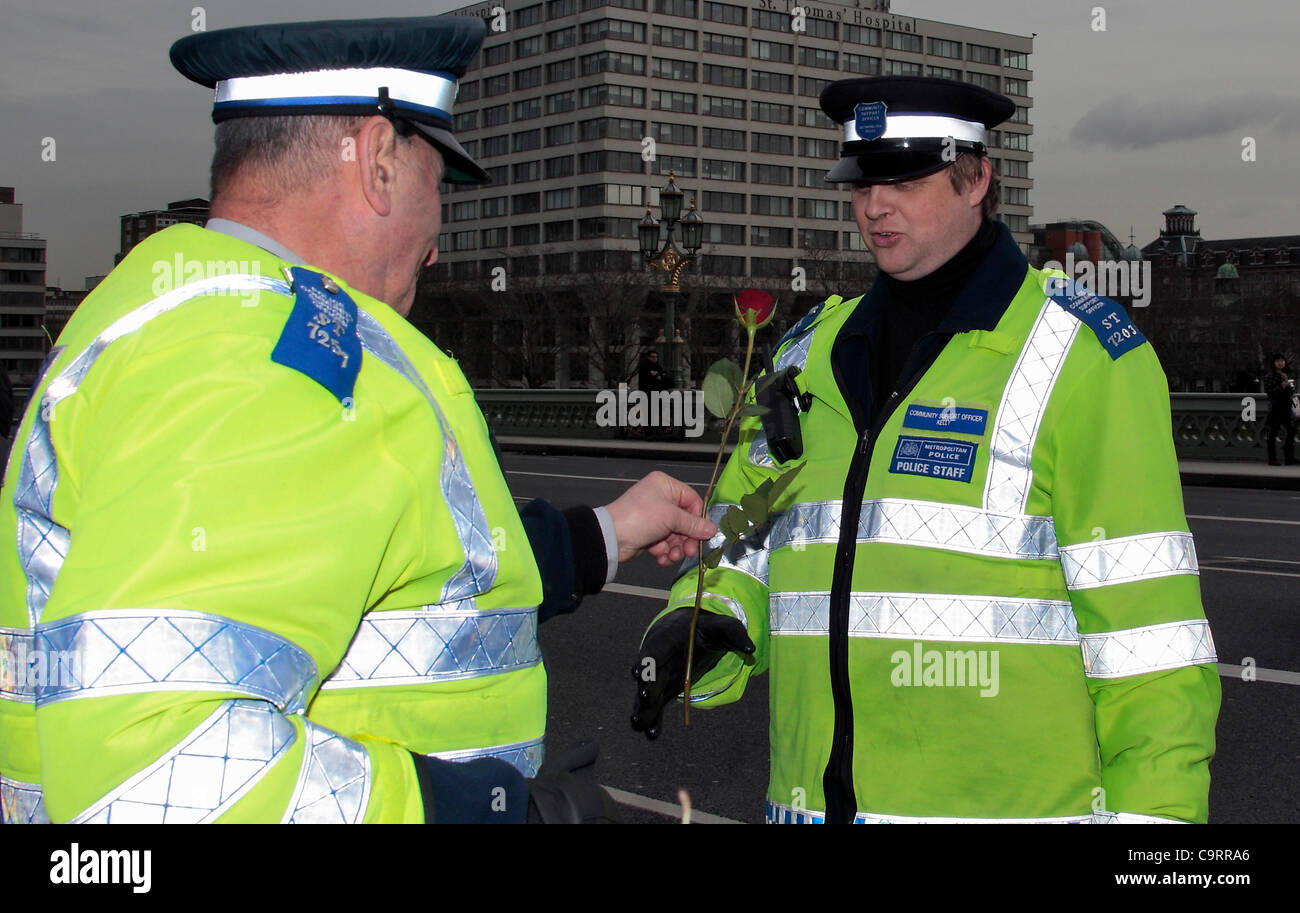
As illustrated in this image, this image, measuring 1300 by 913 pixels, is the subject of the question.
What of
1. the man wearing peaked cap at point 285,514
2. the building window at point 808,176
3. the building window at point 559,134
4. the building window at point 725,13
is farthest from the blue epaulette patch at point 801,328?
the building window at point 808,176

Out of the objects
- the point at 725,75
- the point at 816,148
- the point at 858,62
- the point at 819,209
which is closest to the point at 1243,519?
the point at 725,75

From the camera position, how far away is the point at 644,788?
4.96 m

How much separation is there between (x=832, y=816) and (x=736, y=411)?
835 millimetres

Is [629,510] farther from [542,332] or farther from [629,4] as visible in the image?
[629,4]

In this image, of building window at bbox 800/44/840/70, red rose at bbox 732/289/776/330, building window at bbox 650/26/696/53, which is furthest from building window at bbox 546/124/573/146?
red rose at bbox 732/289/776/330

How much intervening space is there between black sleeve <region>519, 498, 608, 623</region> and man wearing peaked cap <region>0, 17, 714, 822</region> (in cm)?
42

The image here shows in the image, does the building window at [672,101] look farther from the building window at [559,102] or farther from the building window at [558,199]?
the building window at [558,199]

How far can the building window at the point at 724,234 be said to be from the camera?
101750 millimetres

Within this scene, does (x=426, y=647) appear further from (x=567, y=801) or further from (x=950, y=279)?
(x=950, y=279)

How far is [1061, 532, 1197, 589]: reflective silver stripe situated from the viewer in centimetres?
220

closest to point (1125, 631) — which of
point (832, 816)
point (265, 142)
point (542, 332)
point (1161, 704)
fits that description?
point (1161, 704)

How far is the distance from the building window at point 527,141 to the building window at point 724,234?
51.3ft

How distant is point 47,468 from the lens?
137 centimetres

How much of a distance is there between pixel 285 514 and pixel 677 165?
4055 inches
